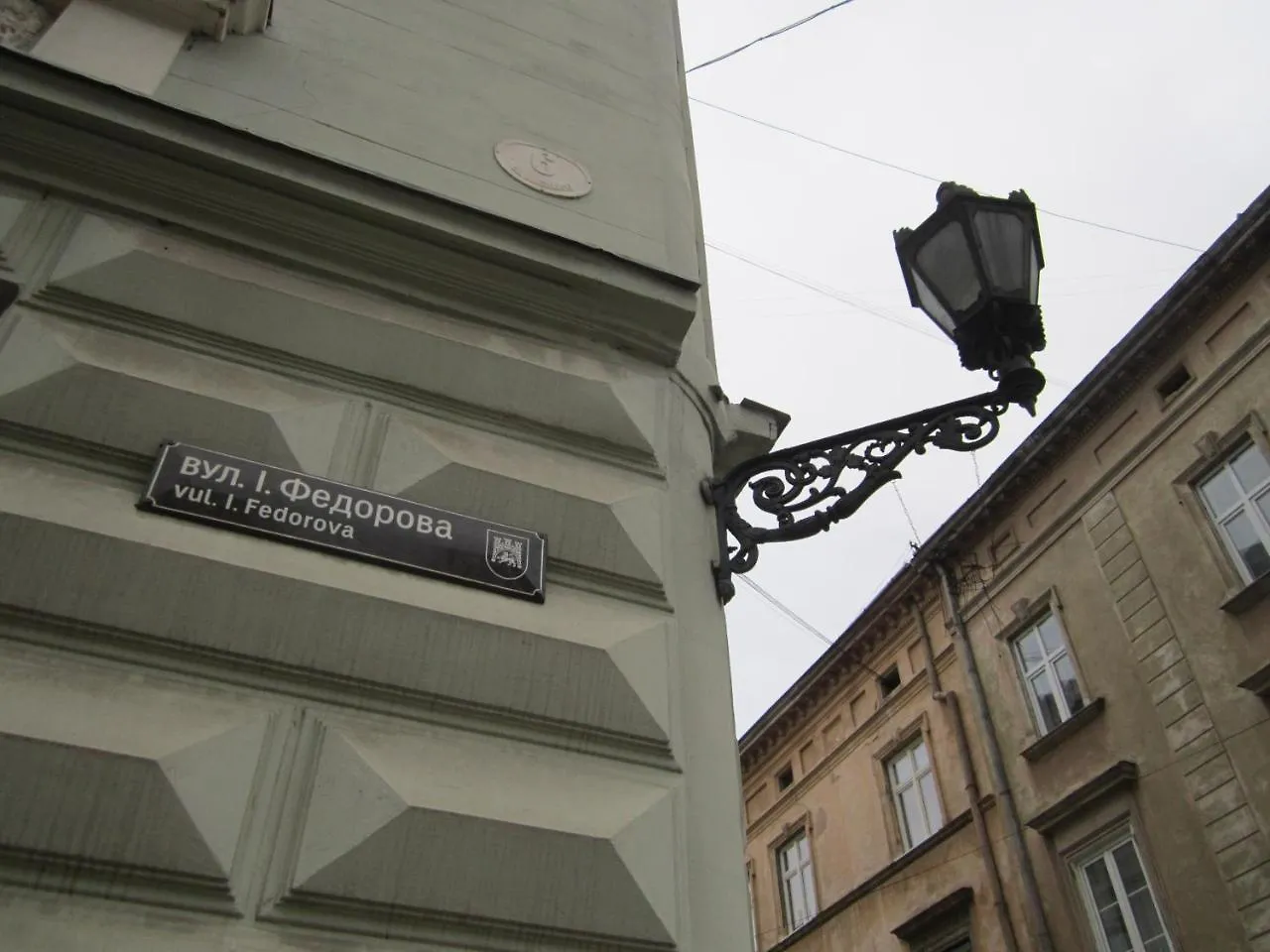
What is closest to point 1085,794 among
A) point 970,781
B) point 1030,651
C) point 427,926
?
point 970,781

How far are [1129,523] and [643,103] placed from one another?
35.8 ft

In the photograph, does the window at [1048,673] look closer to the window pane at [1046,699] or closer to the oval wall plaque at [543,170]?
the window pane at [1046,699]

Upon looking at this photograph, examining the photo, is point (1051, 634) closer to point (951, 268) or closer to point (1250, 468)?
point (1250, 468)

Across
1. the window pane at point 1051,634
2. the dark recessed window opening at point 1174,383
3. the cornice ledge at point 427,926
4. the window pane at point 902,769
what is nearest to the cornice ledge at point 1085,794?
the window pane at point 1051,634

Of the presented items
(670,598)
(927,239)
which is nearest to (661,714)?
(670,598)

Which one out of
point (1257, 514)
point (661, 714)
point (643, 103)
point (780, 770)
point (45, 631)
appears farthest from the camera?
point (780, 770)

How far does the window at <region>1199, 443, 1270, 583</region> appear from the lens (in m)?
12.1

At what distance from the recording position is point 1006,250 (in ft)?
13.7

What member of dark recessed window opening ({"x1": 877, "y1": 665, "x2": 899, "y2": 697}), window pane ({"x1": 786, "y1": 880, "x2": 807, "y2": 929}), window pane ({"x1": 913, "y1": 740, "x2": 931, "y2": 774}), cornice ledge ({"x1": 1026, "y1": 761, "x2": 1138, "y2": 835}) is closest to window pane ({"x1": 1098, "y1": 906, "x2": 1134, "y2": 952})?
cornice ledge ({"x1": 1026, "y1": 761, "x2": 1138, "y2": 835})

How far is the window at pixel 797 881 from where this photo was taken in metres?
20.4

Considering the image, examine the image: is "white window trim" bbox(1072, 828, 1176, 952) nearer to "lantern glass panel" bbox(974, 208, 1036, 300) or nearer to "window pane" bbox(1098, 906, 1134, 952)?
"window pane" bbox(1098, 906, 1134, 952)

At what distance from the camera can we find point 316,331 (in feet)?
12.0

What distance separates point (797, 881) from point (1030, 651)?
25.9 ft

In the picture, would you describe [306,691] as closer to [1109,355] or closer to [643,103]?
[643,103]
